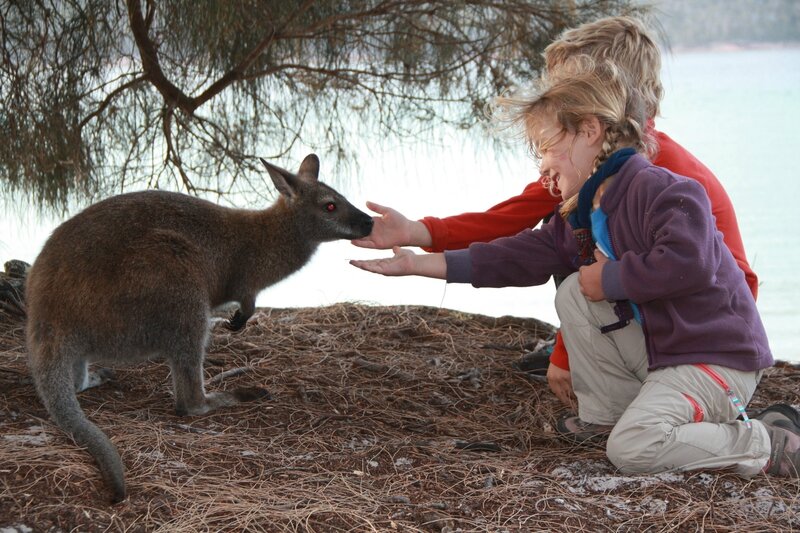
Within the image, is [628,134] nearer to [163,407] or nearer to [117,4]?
[163,407]

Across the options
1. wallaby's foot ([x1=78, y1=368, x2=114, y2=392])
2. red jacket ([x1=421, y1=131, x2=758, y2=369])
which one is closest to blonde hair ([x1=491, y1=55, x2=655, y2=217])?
red jacket ([x1=421, y1=131, x2=758, y2=369])

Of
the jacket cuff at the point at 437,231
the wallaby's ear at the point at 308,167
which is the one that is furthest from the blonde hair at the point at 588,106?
the wallaby's ear at the point at 308,167

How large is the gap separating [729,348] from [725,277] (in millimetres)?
212

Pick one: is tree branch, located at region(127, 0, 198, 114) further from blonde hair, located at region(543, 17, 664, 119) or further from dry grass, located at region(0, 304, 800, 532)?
blonde hair, located at region(543, 17, 664, 119)

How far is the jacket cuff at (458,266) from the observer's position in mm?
3209

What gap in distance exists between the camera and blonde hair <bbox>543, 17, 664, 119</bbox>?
3.09 metres

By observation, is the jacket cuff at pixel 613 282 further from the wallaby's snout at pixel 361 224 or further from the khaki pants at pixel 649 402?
the wallaby's snout at pixel 361 224

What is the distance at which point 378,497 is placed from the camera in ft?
7.70

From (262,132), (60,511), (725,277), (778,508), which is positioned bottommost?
(778,508)

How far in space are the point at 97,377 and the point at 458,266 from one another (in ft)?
4.34

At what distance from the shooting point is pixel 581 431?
292 cm

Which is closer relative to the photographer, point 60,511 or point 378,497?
point 60,511

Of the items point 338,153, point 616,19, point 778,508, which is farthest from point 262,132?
point 778,508

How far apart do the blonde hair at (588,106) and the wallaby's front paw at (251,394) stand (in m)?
1.19
